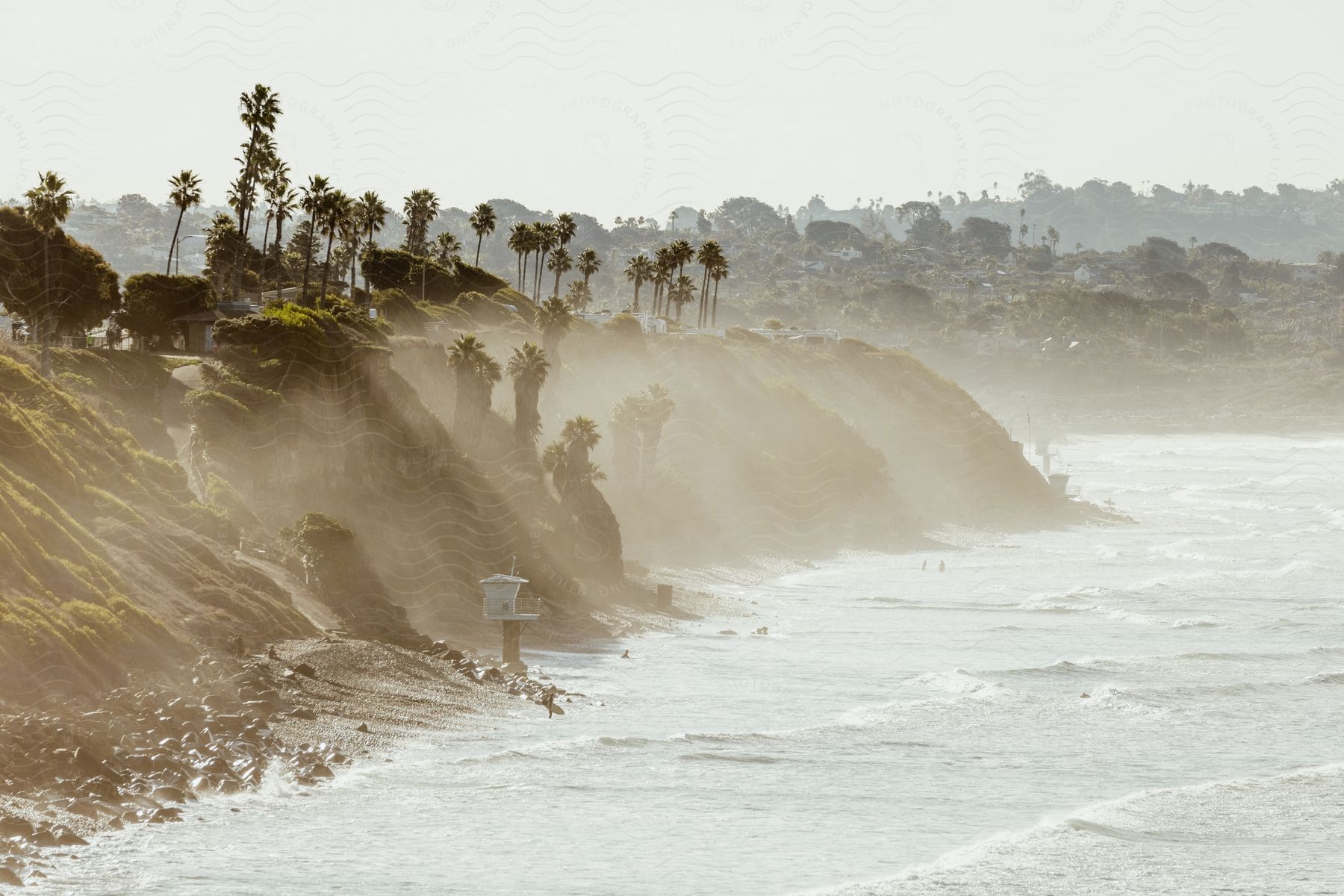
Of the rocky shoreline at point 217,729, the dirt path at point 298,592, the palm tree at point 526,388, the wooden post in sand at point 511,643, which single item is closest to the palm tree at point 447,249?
the palm tree at point 526,388

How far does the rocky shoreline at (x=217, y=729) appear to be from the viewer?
1326 inches

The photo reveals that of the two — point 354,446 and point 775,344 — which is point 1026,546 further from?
point 354,446

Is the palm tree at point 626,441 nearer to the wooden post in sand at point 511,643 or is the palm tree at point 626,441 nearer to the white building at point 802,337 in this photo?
the wooden post in sand at point 511,643

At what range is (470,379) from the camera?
69.8 meters

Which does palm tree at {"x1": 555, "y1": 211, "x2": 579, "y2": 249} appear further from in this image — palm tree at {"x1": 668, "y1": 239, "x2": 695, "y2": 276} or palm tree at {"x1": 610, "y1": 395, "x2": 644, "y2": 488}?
palm tree at {"x1": 610, "y1": 395, "x2": 644, "y2": 488}

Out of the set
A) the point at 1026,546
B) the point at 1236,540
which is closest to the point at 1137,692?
the point at 1026,546

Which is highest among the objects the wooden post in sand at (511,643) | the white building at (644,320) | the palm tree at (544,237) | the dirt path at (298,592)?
the palm tree at (544,237)

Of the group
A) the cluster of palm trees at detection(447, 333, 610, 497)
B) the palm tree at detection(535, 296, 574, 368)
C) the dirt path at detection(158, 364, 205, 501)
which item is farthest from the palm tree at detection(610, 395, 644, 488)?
the dirt path at detection(158, 364, 205, 501)

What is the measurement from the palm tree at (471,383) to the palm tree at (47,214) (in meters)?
18.9

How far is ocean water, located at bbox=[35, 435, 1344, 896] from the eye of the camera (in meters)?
34.4

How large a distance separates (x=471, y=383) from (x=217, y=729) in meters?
32.3

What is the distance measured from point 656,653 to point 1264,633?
105 ft

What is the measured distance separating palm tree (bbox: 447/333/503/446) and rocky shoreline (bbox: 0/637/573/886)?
1988 centimetres

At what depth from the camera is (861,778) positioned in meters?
42.9
